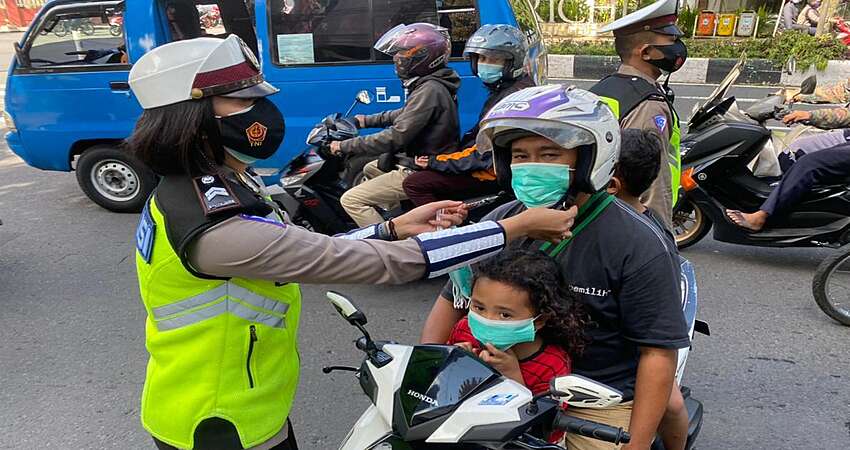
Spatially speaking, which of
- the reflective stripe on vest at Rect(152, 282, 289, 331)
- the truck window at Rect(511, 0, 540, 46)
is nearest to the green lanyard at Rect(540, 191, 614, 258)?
the reflective stripe on vest at Rect(152, 282, 289, 331)

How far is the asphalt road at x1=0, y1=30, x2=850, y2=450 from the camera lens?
9.80ft

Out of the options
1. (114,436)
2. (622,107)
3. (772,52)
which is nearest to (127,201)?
(114,436)

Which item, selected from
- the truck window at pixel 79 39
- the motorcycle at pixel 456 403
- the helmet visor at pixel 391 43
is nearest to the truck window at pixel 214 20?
the truck window at pixel 79 39

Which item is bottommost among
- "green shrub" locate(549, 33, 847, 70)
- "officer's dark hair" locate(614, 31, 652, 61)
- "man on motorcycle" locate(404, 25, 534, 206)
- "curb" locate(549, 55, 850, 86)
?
"curb" locate(549, 55, 850, 86)

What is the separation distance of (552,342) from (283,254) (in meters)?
0.76

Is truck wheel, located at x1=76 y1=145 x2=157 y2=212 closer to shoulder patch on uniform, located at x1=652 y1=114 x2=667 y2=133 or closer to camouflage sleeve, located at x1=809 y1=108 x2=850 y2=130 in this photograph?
shoulder patch on uniform, located at x1=652 y1=114 x2=667 y2=133

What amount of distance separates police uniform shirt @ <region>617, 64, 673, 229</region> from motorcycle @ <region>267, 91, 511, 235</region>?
190cm

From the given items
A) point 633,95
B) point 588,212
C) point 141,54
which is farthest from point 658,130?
point 141,54

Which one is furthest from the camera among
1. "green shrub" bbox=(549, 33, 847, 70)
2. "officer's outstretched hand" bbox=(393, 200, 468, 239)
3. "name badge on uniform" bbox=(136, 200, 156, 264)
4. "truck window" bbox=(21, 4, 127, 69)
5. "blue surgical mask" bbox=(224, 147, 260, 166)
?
"green shrub" bbox=(549, 33, 847, 70)

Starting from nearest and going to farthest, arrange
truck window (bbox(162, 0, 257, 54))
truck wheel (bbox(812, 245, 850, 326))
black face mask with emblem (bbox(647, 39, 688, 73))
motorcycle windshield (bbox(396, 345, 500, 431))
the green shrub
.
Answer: motorcycle windshield (bbox(396, 345, 500, 431)) → black face mask with emblem (bbox(647, 39, 688, 73)) → truck wheel (bbox(812, 245, 850, 326)) → truck window (bbox(162, 0, 257, 54)) → the green shrub

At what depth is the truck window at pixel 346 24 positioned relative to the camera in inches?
204

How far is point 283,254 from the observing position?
4.84ft

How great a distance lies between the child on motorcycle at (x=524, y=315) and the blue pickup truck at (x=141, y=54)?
380cm

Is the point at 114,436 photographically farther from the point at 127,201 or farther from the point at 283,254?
the point at 127,201
